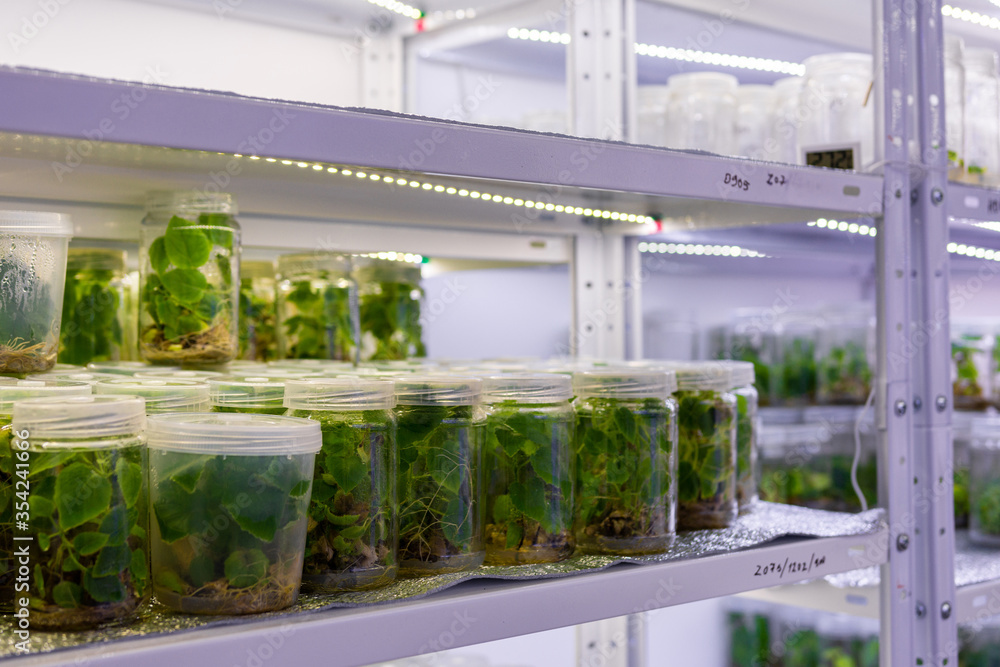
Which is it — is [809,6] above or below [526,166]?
above

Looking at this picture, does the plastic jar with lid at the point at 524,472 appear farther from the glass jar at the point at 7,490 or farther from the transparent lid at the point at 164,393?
the glass jar at the point at 7,490

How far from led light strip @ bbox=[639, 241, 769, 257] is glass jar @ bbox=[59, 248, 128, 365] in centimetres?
100

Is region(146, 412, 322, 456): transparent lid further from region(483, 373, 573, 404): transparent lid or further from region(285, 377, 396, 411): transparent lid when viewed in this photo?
region(483, 373, 573, 404): transparent lid

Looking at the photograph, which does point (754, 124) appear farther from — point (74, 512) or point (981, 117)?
point (74, 512)

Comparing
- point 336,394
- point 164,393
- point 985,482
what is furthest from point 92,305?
point 985,482

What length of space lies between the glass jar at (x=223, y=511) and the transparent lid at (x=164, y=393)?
0.10 metres

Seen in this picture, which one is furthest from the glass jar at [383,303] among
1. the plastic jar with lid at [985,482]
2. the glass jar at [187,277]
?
the plastic jar with lid at [985,482]

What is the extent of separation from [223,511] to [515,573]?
12.4 inches

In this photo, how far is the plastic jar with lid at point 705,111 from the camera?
164 centimetres

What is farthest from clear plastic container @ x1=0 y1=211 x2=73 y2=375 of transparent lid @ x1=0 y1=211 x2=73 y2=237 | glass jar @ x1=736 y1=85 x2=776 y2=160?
glass jar @ x1=736 y1=85 x2=776 y2=160

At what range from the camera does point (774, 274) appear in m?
A: 2.58

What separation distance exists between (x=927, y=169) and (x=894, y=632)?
662 mm

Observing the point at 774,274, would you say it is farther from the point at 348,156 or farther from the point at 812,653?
the point at 348,156

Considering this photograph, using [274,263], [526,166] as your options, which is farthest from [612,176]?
[274,263]
